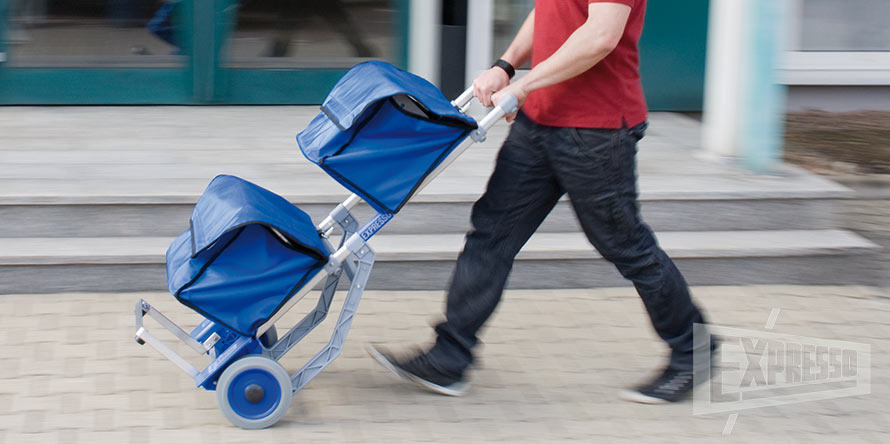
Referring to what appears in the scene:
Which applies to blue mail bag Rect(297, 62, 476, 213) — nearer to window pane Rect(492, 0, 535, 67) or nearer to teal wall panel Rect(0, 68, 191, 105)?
window pane Rect(492, 0, 535, 67)

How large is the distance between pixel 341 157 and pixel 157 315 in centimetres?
87

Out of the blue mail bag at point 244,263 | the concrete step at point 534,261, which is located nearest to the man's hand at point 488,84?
the blue mail bag at point 244,263

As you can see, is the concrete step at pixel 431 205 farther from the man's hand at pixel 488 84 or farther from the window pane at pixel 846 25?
the window pane at pixel 846 25

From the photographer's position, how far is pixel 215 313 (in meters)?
3.19

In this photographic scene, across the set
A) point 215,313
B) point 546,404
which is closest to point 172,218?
point 215,313

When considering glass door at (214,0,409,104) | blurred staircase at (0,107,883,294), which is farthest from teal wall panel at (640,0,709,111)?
glass door at (214,0,409,104)

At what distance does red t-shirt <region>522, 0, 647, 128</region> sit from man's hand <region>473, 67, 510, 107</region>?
161 mm

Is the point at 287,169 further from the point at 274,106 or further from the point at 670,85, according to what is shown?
the point at 670,85

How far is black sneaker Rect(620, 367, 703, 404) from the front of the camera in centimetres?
365

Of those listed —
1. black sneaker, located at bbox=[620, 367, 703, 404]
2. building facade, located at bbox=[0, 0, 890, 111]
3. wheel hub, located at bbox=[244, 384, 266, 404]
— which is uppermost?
building facade, located at bbox=[0, 0, 890, 111]

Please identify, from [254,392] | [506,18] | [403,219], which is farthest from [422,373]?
[506,18]

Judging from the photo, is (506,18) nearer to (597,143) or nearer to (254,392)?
(597,143)

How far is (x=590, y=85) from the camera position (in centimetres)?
341

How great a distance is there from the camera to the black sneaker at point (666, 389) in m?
3.65
